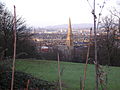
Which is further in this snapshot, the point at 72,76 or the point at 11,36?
the point at 11,36

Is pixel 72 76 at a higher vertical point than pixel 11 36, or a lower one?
lower

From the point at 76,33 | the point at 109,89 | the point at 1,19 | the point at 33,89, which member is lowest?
the point at 109,89

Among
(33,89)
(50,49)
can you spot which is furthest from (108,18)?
(33,89)

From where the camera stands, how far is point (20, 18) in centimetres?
1998

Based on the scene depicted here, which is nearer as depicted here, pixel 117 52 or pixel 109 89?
pixel 109 89

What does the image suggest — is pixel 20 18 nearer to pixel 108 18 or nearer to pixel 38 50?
pixel 38 50

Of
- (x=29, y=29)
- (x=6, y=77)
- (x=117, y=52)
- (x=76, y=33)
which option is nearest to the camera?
(x=76, y=33)

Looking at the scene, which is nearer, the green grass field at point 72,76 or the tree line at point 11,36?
the green grass field at point 72,76

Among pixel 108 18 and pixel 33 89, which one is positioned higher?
pixel 108 18

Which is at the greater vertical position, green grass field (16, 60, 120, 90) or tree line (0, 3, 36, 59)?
tree line (0, 3, 36, 59)

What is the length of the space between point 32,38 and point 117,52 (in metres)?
8.10

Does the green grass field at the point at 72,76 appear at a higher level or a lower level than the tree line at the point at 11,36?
lower

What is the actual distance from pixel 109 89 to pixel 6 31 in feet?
43.1

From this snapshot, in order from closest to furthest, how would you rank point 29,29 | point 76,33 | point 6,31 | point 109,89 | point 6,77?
point 76,33, point 6,77, point 109,89, point 6,31, point 29,29
